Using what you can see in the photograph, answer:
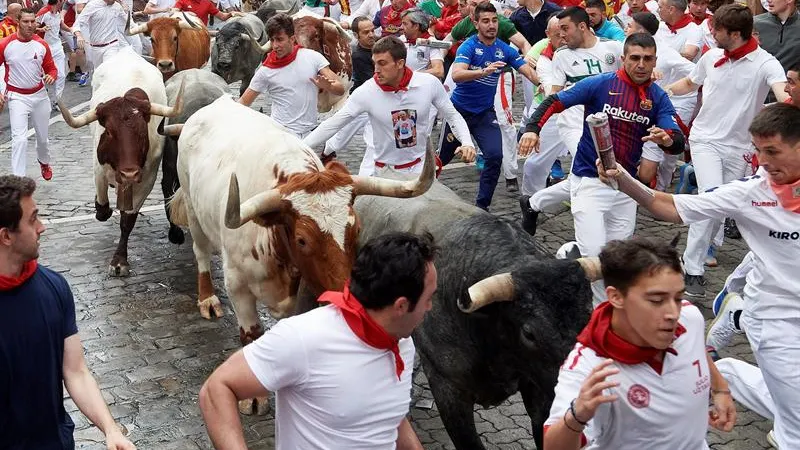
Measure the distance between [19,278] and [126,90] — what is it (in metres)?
6.98

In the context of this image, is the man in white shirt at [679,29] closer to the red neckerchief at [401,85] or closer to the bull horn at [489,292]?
the red neckerchief at [401,85]

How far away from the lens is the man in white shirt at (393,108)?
9062 millimetres

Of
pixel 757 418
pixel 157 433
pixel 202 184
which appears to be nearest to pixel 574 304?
pixel 757 418

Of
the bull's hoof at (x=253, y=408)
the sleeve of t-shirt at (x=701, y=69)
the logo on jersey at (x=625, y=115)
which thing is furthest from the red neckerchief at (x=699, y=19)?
the bull's hoof at (x=253, y=408)

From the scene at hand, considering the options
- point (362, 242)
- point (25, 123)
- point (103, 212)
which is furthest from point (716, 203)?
point (25, 123)

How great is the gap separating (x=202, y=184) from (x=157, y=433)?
206cm

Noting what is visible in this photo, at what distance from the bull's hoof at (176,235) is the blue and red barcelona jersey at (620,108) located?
4.49 meters

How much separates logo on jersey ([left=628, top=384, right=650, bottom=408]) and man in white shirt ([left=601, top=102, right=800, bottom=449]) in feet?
6.11

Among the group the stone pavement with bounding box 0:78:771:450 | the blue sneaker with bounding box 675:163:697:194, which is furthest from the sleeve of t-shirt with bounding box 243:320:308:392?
the blue sneaker with bounding box 675:163:697:194

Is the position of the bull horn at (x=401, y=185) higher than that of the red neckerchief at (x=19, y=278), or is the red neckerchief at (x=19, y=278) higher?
the red neckerchief at (x=19, y=278)

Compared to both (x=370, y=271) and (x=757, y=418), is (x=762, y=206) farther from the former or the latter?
(x=370, y=271)

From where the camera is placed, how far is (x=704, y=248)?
31.0 ft

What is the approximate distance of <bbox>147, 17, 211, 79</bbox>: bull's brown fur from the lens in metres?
14.0

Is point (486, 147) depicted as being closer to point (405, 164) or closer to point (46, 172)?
point (405, 164)
